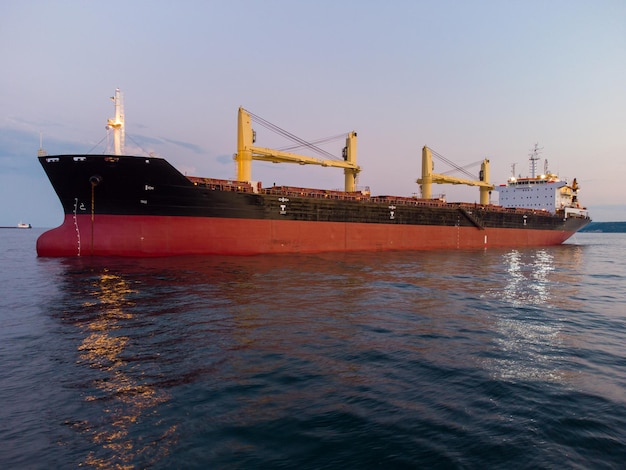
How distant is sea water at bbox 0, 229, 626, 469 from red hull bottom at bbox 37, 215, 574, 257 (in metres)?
9.19

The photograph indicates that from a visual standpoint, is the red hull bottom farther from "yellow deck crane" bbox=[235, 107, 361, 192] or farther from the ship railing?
"yellow deck crane" bbox=[235, 107, 361, 192]

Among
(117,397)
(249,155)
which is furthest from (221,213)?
(117,397)

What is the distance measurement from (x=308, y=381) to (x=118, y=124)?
22309mm

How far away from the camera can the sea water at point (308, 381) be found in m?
3.29

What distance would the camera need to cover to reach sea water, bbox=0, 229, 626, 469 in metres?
3.29

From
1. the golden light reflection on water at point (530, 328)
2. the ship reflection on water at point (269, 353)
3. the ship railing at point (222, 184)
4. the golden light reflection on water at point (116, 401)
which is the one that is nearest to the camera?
the golden light reflection on water at point (116, 401)

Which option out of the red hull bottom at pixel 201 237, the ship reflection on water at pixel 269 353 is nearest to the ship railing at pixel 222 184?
the red hull bottom at pixel 201 237

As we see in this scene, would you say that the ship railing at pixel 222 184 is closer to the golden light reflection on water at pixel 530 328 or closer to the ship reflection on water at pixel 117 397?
the ship reflection on water at pixel 117 397

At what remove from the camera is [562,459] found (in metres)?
3.19

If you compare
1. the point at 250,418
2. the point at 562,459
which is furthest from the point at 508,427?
the point at 250,418

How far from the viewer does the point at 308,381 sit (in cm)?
478

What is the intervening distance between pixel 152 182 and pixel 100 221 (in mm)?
3828

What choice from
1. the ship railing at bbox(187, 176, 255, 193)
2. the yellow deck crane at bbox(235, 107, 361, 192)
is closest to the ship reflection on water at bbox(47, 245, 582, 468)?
the ship railing at bbox(187, 176, 255, 193)

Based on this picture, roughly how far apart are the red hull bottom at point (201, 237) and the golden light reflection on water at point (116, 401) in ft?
41.7
